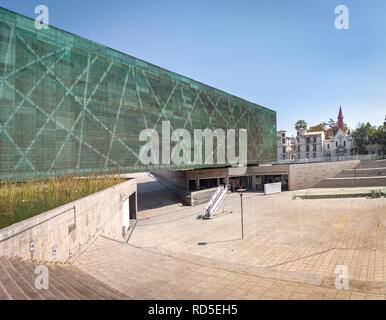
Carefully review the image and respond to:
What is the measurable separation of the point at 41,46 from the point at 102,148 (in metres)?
10.7

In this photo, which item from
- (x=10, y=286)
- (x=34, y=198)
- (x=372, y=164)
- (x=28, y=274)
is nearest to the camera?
(x=10, y=286)

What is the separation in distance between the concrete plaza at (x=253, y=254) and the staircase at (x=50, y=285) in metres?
1.00

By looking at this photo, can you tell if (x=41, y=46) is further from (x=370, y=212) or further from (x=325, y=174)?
(x=325, y=174)

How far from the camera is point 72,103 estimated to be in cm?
2341

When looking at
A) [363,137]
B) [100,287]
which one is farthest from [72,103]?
[363,137]

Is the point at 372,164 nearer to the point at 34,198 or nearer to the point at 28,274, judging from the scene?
the point at 34,198

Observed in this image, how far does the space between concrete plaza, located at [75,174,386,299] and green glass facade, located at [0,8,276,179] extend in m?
9.19

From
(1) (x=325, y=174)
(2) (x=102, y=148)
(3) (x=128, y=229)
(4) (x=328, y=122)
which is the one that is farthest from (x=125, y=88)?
(4) (x=328, y=122)

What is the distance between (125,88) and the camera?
2811 centimetres

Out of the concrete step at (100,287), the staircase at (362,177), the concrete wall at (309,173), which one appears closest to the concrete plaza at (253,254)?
the concrete step at (100,287)

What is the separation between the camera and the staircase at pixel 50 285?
5.21 meters

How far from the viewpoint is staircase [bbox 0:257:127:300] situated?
5211 mm

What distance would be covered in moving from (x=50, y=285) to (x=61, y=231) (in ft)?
11.2

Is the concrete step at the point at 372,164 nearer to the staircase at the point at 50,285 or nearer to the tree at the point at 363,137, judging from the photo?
the tree at the point at 363,137
